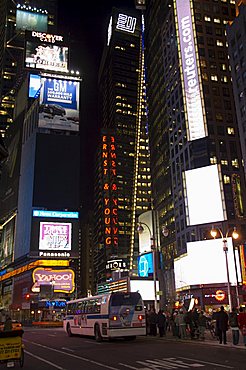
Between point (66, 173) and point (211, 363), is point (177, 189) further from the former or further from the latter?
point (211, 363)

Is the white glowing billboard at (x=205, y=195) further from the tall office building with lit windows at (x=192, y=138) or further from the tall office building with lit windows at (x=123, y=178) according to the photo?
the tall office building with lit windows at (x=123, y=178)

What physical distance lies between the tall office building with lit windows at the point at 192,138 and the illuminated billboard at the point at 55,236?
25375 millimetres

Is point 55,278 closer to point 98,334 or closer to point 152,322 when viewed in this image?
point 152,322

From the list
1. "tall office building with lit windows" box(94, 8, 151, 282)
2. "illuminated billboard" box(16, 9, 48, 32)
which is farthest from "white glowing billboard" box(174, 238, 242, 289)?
"illuminated billboard" box(16, 9, 48, 32)

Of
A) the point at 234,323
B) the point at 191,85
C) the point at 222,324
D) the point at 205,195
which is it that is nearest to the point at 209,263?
the point at 205,195

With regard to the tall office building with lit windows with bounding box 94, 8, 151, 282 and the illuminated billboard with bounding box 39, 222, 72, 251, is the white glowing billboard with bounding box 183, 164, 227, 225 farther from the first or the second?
the tall office building with lit windows with bounding box 94, 8, 151, 282

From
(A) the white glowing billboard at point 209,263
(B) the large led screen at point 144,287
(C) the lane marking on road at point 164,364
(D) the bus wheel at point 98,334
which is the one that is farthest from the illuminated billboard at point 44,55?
(C) the lane marking on road at point 164,364

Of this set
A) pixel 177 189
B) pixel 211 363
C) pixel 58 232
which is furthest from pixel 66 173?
pixel 211 363

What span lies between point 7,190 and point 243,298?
87.1 metres

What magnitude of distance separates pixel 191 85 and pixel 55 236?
45318mm

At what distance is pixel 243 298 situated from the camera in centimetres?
7600

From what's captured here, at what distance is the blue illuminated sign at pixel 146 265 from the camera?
257 ft

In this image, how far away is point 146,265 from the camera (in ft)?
262

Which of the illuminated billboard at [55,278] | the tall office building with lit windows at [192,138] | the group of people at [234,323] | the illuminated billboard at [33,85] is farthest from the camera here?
the illuminated billboard at [33,85]
